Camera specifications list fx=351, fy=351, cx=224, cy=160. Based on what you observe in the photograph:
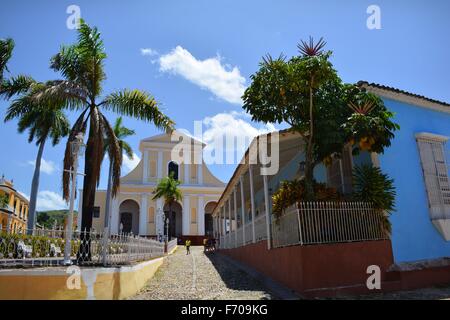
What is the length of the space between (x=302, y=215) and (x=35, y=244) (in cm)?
533

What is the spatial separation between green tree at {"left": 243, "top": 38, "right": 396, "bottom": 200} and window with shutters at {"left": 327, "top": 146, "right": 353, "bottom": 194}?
1.09 m

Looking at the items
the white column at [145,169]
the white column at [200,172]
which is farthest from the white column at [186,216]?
the white column at [145,169]

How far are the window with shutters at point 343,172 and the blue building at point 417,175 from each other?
101 centimetres

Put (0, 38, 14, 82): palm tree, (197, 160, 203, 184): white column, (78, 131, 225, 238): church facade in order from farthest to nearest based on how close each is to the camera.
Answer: (197, 160, 203, 184): white column, (78, 131, 225, 238): church facade, (0, 38, 14, 82): palm tree

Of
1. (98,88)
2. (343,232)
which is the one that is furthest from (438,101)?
(98,88)

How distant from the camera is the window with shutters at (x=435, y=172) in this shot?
30.2 feet

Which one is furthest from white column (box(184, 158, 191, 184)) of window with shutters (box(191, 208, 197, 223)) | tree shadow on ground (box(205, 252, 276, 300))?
tree shadow on ground (box(205, 252, 276, 300))

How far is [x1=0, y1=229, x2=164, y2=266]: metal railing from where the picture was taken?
657 centimetres

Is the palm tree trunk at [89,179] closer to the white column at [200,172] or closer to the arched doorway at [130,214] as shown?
the arched doorway at [130,214]

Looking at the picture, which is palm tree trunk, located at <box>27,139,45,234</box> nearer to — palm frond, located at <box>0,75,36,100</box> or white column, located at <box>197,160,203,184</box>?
palm frond, located at <box>0,75,36,100</box>

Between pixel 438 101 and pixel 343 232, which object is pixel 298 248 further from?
pixel 438 101

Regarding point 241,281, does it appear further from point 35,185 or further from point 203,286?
point 35,185
